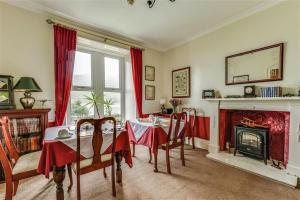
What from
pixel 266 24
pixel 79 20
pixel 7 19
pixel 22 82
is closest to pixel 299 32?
pixel 266 24

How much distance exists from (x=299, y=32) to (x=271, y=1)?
2.26 ft

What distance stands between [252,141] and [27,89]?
12.3 feet

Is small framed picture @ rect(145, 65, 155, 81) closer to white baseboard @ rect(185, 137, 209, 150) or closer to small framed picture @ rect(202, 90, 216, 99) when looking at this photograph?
small framed picture @ rect(202, 90, 216, 99)

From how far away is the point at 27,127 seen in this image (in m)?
2.23

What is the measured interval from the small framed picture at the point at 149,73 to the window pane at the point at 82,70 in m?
1.47

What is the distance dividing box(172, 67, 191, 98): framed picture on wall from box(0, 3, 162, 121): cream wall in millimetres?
2916

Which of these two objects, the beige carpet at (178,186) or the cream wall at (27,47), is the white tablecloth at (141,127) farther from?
the cream wall at (27,47)

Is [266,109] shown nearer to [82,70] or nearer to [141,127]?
[141,127]

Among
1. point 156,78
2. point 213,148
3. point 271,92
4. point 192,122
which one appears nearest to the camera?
point 271,92

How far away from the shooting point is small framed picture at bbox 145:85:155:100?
414cm

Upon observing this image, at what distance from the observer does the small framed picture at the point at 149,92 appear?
4145 millimetres

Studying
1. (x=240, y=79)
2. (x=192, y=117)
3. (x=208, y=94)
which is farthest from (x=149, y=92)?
(x=240, y=79)

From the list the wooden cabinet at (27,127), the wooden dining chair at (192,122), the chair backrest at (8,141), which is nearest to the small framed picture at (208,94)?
the wooden dining chair at (192,122)

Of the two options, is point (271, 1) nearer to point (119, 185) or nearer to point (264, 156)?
point (264, 156)
